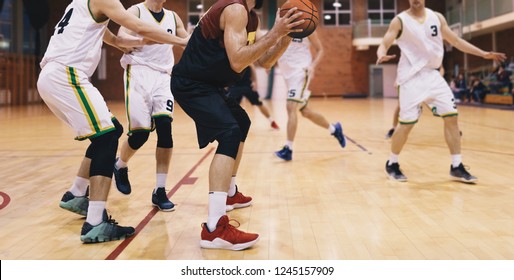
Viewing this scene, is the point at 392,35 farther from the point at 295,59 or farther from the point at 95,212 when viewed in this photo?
the point at 95,212

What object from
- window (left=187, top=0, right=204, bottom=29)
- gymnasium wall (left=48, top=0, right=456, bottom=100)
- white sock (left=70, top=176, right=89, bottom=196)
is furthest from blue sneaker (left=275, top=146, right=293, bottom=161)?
window (left=187, top=0, right=204, bottom=29)

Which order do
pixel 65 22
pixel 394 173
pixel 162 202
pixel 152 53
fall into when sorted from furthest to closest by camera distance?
pixel 394 173 < pixel 152 53 < pixel 162 202 < pixel 65 22

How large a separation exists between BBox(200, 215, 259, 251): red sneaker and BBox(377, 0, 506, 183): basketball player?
2427 mm

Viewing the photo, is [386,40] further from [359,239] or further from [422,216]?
[359,239]

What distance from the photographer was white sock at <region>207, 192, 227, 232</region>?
2754mm

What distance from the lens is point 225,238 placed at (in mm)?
2711

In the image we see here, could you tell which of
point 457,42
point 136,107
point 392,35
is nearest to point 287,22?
point 136,107

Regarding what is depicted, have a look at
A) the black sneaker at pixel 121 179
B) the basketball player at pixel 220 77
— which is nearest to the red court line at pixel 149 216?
the black sneaker at pixel 121 179

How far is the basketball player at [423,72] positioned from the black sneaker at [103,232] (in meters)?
2.81

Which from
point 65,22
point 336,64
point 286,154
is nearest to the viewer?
point 65,22

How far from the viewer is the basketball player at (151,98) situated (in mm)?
3797

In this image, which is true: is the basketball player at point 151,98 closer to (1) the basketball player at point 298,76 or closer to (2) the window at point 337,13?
(1) the basketball player at point 298,76

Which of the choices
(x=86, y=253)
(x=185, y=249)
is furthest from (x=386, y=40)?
(x=86, y=253)

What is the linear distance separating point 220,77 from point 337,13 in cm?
2890
